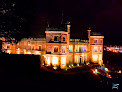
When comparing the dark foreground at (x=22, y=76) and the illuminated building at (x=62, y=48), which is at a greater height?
the illuminated building at (x=62, y=48)

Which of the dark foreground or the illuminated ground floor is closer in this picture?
the dark foreground

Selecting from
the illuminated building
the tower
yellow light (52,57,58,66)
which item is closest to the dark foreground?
yellow light (52,57,58,66)

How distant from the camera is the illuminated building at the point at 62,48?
25.2 m

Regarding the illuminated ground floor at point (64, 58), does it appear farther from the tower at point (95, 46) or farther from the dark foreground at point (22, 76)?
the dark foreground at point (22, 76)

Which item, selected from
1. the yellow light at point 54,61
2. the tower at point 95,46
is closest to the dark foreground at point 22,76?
the yellow light at point 54,61

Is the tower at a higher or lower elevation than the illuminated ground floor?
higher

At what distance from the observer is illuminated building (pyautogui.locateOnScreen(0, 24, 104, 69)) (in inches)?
991

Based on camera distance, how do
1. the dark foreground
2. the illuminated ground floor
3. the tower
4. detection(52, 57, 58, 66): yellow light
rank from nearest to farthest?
the dark foreground, detection(52, 57, 58, 66): yellow light, the illuminated ground floor, the tower

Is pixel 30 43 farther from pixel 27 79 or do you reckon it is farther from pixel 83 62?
pixel 27 79

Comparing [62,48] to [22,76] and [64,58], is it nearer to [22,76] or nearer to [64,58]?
[64,58]

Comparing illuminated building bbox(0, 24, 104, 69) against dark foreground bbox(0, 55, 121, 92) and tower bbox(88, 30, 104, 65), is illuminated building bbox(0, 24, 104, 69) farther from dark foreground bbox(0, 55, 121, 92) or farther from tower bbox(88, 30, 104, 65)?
dark foreground bbox(0, 55, 121, 92)

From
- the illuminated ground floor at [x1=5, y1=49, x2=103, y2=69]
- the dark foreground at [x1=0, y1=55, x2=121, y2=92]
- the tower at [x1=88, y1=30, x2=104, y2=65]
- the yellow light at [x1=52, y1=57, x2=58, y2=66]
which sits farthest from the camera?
the tower at [x1=88, y1=30, x2=104, y2=65]

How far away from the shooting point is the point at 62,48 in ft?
83.5

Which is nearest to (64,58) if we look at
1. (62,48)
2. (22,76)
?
(62,48)
